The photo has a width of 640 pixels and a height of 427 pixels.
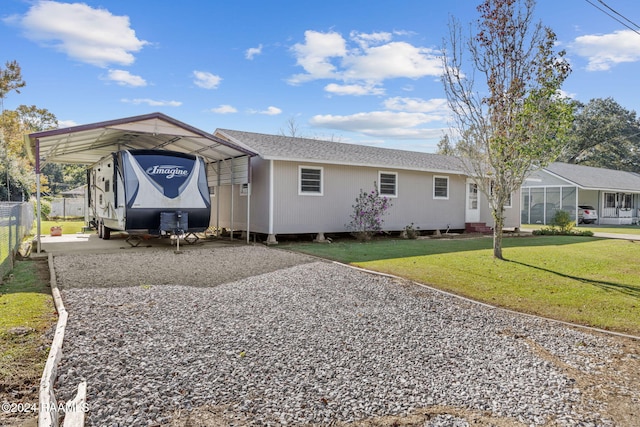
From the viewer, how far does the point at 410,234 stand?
52.5ft

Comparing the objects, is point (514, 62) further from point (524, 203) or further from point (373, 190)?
point (524, 203)

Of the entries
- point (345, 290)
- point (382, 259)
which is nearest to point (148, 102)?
point (382, 259)

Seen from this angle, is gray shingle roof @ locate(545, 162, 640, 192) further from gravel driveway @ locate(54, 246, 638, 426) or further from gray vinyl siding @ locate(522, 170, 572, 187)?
gravel driveway @ locate(54, 246, 638, 426)

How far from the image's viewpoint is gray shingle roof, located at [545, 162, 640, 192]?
91.5 ft

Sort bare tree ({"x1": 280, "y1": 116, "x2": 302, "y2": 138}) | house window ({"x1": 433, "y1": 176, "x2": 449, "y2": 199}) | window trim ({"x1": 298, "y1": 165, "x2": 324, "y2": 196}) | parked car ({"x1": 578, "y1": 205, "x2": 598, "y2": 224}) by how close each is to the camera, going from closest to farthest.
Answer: window trim ({"x1": 298, "y1": 165, "x2": 324, "y2": 196}) < house window ({"x1": 433, "y1": 176, "x2": 449, "y2": 199}) < parked car ({"x1": 578, "y1": 205, "x2": 598, "y2": 224}) < bare tree ({"x1": 280, "y1": 116, "x2": 302, "y2": 138})

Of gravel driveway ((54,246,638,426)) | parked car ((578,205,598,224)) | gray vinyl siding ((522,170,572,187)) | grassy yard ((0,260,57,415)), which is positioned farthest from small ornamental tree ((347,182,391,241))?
parked car ((578,205,598,224))

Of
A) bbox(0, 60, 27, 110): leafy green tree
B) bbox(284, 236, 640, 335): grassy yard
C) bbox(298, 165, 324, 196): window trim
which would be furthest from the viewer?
bbox(0, 60, 27, 110): leafy green tree

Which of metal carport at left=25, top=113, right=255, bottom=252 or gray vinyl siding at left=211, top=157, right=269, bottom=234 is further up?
metal carport at left=25, top=113, right=255, bottom=252

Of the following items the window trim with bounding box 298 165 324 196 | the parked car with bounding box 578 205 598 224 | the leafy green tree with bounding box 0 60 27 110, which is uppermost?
the leafy green tree with bounding box 0 60 27 110

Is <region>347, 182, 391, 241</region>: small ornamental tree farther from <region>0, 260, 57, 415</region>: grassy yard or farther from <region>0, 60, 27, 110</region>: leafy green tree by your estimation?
<region>0, 60, 27, 110</region>: leafy green tree

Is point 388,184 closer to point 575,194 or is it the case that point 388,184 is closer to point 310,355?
point 310,355

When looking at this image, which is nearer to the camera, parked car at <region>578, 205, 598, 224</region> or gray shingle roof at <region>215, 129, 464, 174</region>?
gray shingle roof at <region>215, 129, 464, 174</region>

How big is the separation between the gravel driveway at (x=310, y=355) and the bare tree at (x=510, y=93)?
14.9 ft

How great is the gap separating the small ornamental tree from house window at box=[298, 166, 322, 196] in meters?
1.55
